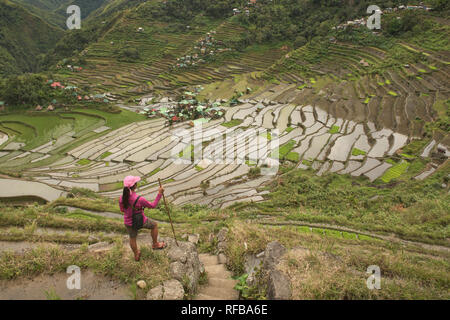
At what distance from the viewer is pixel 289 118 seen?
2144 centimetres

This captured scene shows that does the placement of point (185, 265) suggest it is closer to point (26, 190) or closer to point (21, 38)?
point (26, 190)

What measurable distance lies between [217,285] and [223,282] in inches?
4.6

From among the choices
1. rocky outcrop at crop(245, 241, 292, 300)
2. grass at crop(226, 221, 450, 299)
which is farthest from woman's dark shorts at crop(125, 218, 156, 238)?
rocky outcrop at crop(245, 241, 292, 300)

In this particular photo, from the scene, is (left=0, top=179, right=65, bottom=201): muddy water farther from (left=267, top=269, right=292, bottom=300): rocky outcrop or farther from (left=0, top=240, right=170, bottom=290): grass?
(left=267, top=269, right=292, bottom=300): rocky outcrop

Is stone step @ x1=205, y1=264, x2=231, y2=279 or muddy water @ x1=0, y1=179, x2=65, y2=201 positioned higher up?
stone step @ x1=205, y1=264, x2=231, y2=279

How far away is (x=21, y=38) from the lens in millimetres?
57062

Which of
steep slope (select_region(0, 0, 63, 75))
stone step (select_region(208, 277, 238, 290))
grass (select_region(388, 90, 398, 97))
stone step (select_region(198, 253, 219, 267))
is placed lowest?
stone step (select_region(198, 253, 219, 267))

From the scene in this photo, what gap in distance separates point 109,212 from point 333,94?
73.0 feet

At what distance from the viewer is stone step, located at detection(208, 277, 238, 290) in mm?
4273

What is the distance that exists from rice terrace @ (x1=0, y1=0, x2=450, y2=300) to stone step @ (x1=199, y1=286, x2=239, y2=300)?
0.03 m

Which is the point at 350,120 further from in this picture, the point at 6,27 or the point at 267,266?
the point at 6,27

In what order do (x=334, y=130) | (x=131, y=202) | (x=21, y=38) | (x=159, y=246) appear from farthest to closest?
(x=21, y=38)
(x=334, y=130)
(x=159, y=246)
(x=131, y=202)

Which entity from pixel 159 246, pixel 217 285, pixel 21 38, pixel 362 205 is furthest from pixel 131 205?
pixel 21 38

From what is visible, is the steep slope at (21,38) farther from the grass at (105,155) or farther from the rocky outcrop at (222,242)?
the rocky outcrop at (222,242)
